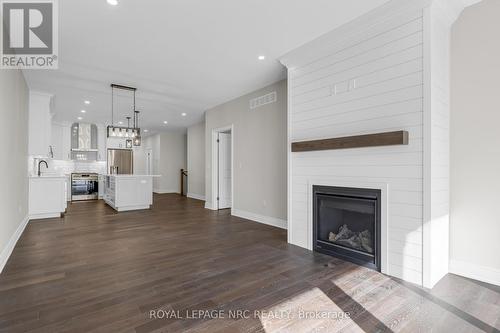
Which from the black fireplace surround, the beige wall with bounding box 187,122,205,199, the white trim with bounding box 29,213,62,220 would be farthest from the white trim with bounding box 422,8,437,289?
the beige wall with bounding box 187,122,205,199

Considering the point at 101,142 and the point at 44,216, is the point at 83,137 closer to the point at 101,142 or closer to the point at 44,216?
the point at 101,142

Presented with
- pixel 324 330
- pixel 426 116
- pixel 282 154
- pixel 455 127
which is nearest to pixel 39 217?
pixel 282 154

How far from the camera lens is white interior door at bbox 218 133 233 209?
7.01 m

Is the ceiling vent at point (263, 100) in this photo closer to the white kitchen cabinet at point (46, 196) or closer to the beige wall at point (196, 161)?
the beige wall at point (196, 161)

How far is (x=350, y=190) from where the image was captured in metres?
3.11

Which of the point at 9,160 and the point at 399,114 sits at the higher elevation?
the point at 399,114

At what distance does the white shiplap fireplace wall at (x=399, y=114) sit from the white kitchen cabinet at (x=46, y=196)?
6007 millimetres

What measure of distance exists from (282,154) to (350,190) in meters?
1.94

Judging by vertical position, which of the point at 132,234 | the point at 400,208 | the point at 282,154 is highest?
the point at 282,154

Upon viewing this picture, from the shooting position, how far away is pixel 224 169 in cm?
710

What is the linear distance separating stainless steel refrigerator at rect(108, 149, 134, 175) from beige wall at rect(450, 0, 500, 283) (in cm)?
1164

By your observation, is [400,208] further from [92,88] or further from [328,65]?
[92,88]

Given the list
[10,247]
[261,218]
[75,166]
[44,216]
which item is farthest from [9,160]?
[75,166]

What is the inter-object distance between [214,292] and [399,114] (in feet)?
8.68
